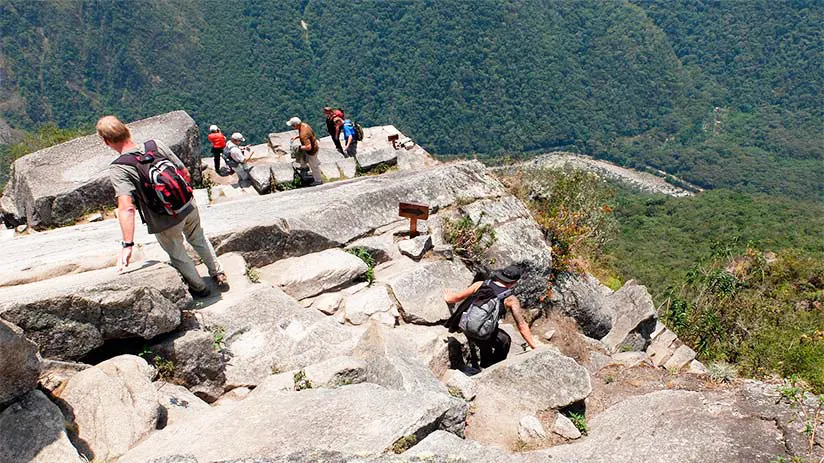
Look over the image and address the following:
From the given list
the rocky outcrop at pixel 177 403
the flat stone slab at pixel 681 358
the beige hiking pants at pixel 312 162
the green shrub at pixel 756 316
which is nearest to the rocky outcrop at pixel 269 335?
the rocky outcrop at pixel 177 403

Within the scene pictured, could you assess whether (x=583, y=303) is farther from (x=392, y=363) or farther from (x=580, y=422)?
(x=392, y=363)

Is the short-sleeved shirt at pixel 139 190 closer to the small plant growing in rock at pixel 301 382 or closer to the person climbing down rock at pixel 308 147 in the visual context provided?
the small plant growing in rock at pixel 301 382

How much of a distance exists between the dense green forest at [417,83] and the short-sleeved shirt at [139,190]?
12739 cm

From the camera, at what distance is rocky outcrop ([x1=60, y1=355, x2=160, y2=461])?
410 centimetres

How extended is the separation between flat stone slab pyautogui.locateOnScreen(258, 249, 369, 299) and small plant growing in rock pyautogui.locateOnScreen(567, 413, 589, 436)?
349 centimetres

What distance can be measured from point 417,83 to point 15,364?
181337 millimetres

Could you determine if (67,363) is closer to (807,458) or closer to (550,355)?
(550,355)

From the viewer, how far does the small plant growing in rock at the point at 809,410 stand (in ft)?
14.9

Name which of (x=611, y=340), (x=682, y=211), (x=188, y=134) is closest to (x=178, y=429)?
(x=611, y=340)

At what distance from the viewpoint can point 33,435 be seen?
3764mm

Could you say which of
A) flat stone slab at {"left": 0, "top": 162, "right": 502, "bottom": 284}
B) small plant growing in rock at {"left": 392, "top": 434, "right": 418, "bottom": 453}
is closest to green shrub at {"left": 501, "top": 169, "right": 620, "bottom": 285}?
flat stone slab at {"left": 0, "top": 162, "right": 502, "bottom": 284}

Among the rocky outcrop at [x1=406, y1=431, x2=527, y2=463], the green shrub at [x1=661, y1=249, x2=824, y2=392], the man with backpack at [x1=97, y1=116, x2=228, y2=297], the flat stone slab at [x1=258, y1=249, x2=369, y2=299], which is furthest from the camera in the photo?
the green shrub at [x1=661, y1=249, x2=824, y2=392]

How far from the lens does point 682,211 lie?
7712 cm

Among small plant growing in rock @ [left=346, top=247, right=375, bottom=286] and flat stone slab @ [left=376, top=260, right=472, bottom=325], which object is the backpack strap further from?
flat stone slab @ [left=376, top=260, right=472, bottom=325]
